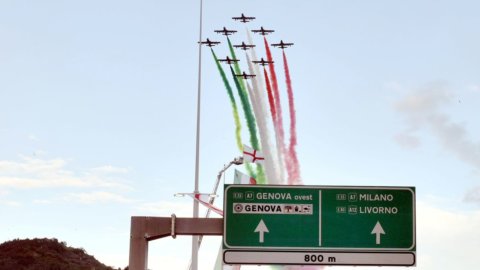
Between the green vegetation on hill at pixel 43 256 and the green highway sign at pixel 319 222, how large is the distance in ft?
380

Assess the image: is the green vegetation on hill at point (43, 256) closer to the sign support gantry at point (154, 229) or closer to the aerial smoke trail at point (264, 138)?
the aerial smoke trail at point (264, 138)

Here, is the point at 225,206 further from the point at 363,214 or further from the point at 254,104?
the point at 254,104

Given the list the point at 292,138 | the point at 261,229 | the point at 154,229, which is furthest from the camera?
the point at 292,138

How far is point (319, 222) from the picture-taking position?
77.9 feet

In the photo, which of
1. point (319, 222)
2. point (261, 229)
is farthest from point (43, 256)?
point (319, 222)

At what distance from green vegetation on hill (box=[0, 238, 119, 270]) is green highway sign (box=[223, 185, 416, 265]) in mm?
115758

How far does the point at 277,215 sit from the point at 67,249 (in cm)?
13700

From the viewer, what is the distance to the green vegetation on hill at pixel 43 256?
144 meters

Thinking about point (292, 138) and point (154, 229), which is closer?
point (154, 229)

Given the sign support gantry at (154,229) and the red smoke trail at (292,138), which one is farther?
the red smoke trail at (292,138)

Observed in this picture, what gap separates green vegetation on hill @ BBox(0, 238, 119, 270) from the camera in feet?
472

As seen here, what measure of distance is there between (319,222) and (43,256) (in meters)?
130

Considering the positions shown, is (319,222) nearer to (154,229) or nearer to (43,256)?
(154,229)

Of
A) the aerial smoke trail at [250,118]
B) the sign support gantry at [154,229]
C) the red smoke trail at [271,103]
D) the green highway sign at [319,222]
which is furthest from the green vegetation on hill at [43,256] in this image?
the sign support gantry at [154,229]
